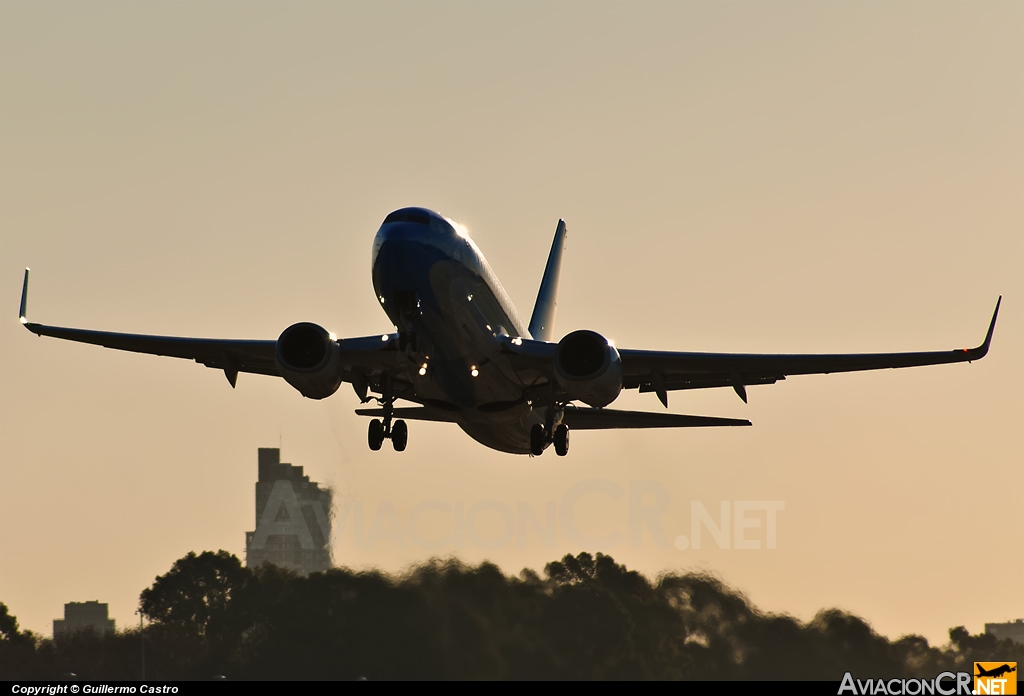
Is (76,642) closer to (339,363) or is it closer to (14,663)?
(14,663)

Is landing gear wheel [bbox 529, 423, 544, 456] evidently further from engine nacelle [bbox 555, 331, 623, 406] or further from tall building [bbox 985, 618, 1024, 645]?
tall building [bbox 985, 618, 1024, 645]

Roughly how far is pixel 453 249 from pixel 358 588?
10.5 m

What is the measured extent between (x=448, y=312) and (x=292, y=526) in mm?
14130

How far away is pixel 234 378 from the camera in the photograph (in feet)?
127

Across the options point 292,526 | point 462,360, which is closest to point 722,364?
point 462,360

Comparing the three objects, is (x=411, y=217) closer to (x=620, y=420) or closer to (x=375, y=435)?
(x=375, y=435)

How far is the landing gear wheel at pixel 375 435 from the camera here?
37312mm

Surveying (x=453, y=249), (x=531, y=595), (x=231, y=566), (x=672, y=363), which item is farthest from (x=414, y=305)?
(x=231, y=566)

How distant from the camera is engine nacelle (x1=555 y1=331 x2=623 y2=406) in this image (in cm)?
3434

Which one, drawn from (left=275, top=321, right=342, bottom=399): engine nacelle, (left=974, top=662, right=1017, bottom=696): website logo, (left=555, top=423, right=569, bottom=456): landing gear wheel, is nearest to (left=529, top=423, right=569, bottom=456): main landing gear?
(left=555, top=423, right=569, bottom=456): landing gear wheel

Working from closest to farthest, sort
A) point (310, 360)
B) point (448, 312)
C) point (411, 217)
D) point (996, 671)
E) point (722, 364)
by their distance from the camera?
point (448, 312)
point (411, 217)
point (310, 360)
point (722, 364)
point (996, 671)

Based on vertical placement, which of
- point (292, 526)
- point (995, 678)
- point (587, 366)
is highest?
point (587, 366)

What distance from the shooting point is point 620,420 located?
133 feet

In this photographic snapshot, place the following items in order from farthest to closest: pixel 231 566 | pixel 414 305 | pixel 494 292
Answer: pixel 231 566 < pixel 494 292 < pixel 414 305
